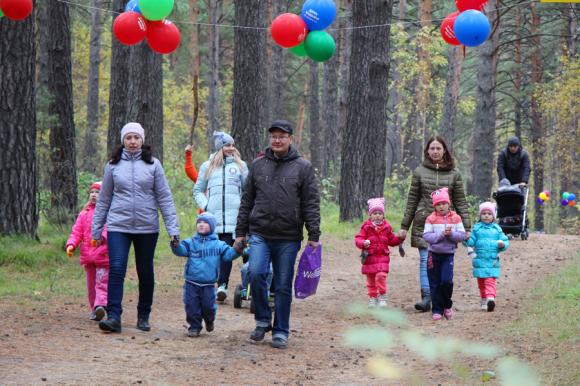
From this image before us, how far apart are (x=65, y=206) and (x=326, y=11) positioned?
19.1ft

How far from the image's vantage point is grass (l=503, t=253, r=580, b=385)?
285 inches

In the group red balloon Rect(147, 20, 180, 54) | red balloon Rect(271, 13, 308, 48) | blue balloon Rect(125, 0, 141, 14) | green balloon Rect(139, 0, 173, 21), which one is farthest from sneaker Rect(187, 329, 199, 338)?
red balloon Rect(271, 13, 308, 48)

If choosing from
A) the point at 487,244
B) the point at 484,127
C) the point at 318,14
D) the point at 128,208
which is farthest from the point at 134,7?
the point at 484,127

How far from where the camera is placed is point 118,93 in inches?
724

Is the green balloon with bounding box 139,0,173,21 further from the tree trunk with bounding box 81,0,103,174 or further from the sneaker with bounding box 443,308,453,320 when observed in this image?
the tree trunk with bounding box 81,0,103,174

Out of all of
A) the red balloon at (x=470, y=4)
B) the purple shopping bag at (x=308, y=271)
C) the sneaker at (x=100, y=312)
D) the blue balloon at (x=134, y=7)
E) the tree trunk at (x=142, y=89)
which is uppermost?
the red balloon at (x=470, y=4)

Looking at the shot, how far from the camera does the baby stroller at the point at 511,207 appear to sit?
18.9 meters

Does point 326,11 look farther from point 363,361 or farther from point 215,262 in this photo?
point 363,361

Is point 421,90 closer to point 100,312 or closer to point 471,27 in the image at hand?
point 471,27

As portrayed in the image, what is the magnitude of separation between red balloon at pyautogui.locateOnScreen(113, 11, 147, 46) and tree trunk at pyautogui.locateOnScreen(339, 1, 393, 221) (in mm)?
6959

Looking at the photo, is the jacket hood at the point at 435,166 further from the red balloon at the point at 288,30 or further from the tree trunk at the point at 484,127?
the tree trunk at the point at 484,127

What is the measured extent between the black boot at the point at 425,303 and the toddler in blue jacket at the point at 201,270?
3051 millimetres

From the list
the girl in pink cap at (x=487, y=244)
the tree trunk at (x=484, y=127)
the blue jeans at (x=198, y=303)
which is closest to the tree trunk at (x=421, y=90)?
the tree trunk at (x=484, y=127)

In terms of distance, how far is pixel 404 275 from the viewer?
1466 cm
